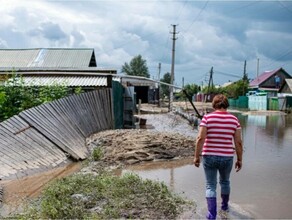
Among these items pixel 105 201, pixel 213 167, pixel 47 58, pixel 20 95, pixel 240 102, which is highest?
pixel 47 58

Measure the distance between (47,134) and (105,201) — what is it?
468 cm

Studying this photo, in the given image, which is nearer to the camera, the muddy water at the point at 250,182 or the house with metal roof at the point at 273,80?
the muddy water at the point at 250,182

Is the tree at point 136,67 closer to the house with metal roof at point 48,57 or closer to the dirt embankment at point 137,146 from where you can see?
the house with metal roof at point 48,57

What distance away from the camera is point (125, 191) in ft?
19.2

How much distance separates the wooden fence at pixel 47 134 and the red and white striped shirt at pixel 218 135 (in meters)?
4.40

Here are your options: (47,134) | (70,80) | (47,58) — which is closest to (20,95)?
(47,134)

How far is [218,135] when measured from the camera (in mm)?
5051

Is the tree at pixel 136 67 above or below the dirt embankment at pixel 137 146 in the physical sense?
above

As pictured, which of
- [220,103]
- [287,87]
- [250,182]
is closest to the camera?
[220,103]

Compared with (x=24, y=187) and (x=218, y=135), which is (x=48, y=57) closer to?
(x=24, y=187)

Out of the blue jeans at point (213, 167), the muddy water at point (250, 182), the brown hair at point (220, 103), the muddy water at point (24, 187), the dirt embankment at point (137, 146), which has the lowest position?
the muddy water at point (24, 187)

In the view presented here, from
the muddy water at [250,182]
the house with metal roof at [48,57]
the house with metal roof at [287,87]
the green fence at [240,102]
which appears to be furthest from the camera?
the green fence at [240,102]

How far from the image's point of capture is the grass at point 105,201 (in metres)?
4.89

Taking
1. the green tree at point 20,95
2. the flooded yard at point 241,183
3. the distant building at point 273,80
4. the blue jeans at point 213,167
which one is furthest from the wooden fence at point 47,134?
the distant building at point 273,80
